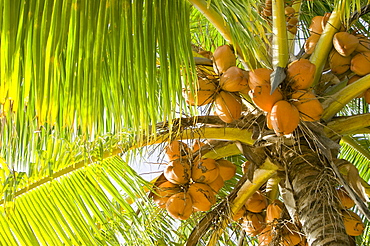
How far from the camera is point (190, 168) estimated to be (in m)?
2.48

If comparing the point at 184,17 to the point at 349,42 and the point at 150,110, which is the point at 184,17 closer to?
the point at 150,110

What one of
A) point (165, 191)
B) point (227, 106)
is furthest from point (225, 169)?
point (227, 106)

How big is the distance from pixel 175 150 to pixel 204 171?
18 cm

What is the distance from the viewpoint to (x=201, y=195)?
8.03 feet

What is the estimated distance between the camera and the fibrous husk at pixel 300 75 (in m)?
2.08

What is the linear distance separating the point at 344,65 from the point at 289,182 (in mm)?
621

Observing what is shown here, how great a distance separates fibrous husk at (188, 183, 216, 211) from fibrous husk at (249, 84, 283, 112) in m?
0.57

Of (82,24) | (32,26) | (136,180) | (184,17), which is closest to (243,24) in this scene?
(184,17)

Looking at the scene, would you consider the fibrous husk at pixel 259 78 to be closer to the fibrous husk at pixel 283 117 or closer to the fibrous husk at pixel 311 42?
the fibrous husk at pixel 283 117

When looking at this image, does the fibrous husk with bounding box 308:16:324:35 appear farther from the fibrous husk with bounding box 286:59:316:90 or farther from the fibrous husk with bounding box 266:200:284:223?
the fibrous husk with bounding box 266:200:284:223

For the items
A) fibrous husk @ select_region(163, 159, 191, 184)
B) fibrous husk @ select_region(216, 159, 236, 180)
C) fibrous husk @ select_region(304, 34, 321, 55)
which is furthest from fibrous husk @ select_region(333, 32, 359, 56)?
fibrous husk @ select_region(163, 159, 191, 184)

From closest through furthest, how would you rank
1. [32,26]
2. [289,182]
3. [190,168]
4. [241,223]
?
[32,26]
[289,182]
[190,168]
[241,223]

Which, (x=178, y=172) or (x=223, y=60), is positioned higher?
(x=223, y=60)

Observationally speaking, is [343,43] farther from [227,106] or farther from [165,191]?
[165,191]
